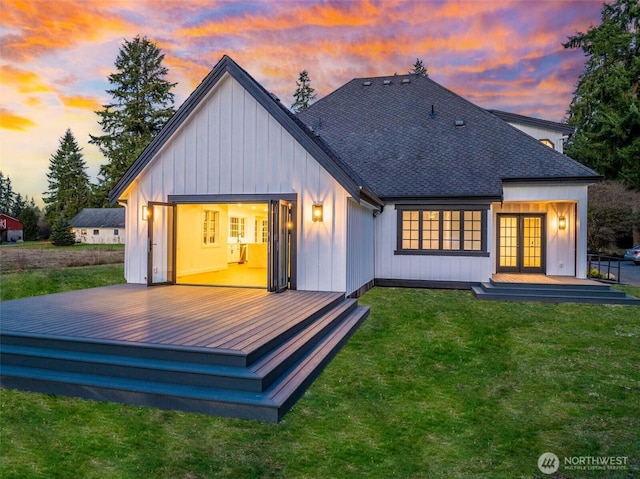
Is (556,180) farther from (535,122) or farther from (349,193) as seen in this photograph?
(349,193)

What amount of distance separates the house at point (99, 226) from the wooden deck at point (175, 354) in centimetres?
4410

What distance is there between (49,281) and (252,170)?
7.66 metres

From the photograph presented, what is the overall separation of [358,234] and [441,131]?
21.6 ft

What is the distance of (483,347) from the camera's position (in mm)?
6621

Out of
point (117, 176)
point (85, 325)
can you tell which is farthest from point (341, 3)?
point (117, 176)

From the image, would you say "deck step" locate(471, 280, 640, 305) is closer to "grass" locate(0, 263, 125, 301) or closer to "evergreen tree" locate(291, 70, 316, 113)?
"grass" locate(0, 263, 125, 301)

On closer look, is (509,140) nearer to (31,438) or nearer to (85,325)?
(85,325)

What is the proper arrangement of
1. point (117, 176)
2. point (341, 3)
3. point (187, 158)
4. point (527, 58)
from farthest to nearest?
1. point (117, 176)
2. point (527, 58)
3. point (341, 3)
4. point (187, 158)

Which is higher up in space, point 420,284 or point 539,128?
point 539,128

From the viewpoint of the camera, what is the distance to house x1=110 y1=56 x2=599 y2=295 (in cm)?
905

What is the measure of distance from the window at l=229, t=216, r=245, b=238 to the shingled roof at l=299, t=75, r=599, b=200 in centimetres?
469

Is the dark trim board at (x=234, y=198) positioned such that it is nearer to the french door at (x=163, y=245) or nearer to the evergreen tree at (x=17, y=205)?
the french door at (x=163, y=245)

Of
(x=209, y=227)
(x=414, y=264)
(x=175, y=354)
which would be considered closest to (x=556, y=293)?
(x=414, y=264)

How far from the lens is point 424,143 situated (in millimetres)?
14109
